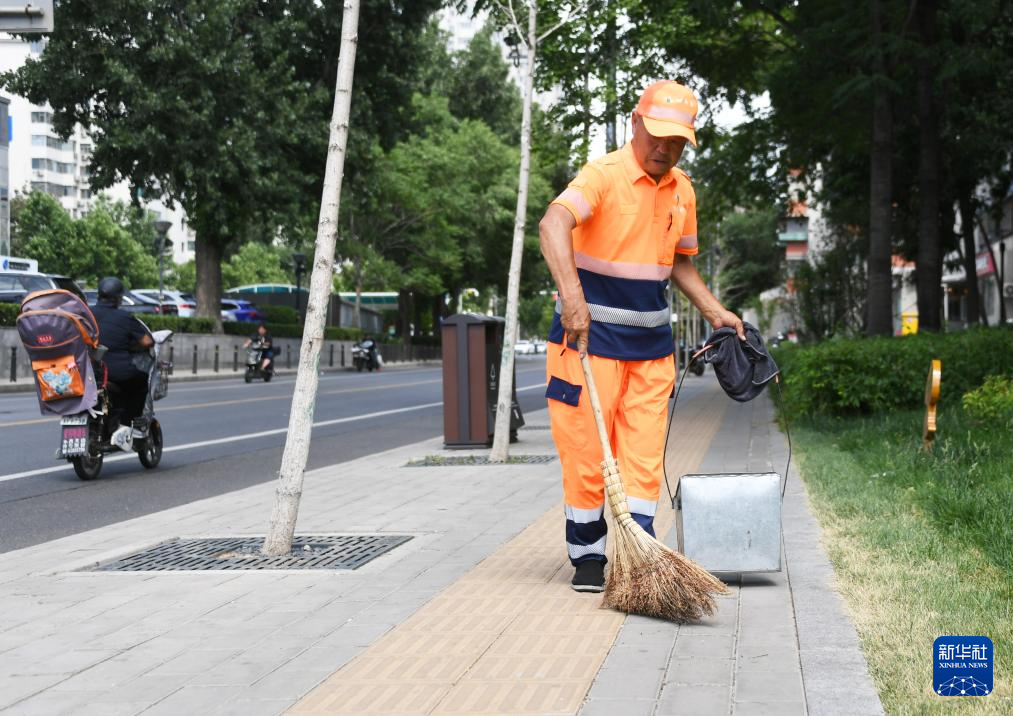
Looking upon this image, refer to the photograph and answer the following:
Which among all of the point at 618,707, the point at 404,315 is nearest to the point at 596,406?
the point at 618,707

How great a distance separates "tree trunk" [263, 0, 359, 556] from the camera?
7000 mm

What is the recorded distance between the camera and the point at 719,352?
6.08m

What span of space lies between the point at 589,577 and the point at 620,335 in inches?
40.2

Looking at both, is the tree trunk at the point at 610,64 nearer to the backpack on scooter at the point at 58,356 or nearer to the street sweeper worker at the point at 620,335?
the backpack on scooter at the point at 58,356

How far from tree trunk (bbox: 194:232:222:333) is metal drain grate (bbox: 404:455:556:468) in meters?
27.9

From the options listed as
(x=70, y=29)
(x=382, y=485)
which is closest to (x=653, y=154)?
(x=382, y=485)

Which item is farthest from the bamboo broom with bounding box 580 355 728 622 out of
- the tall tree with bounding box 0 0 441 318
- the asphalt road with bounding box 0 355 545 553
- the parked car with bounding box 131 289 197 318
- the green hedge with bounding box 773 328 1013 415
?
the parked car with bounding box 131 289 197 318

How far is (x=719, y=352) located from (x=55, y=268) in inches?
3346

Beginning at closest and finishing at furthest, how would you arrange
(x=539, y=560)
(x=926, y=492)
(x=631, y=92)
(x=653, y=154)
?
(x=653, y=154) < (x=539, y=560) < (x=926, y=492) < (x=631, y=92)

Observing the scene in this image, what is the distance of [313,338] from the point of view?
7.16 metres

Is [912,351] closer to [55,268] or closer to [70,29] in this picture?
[70,29]

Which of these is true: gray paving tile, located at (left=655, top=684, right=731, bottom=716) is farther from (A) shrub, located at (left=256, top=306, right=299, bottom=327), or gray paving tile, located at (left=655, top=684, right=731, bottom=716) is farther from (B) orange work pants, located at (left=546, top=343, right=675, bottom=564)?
(A) shrub, located at (left=256, top=306, right=299, bottom=327)

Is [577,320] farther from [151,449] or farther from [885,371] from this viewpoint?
[885,371]

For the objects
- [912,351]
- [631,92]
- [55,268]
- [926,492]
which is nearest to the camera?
[926,492]
